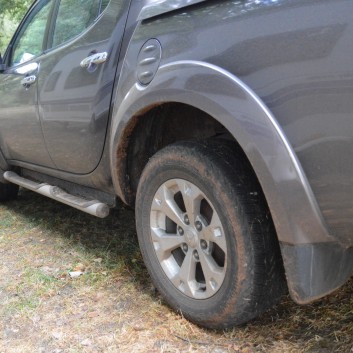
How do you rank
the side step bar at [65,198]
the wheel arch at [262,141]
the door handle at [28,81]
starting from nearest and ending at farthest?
the wheel arch at [262,141] < the side step bar at [65,198] < the door handle at [28,81]

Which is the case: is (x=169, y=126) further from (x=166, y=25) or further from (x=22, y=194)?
(x=22, y=194)

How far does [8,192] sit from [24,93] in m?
1.53

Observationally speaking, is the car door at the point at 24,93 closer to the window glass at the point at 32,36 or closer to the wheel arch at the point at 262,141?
the window glass at the point at 32,36

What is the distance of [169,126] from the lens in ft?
8.10

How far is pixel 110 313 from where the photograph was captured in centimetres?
239

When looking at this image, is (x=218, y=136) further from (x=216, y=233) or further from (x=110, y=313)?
(x=110, y=313)

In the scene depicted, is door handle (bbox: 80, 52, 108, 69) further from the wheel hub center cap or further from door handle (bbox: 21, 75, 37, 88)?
the wheel hub center cap

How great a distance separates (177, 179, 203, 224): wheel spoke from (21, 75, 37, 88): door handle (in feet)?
5.51

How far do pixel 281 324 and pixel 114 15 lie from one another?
6.00ft

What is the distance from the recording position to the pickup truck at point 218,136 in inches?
58.2

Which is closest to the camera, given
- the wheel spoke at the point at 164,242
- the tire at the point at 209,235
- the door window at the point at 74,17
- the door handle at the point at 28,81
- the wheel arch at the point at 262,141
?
the wheel arch at the point at 262,141

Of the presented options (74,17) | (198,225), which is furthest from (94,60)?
(198,225)

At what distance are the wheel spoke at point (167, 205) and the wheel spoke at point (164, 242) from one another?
88 mm

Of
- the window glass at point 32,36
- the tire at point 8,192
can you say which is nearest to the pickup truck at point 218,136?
the window glass at point 32,36
